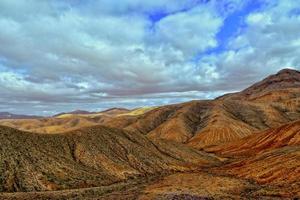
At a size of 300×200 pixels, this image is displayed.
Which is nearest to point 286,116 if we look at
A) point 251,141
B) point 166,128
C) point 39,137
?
point 166,128

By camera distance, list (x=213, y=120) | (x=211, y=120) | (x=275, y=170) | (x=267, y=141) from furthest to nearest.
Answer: (x=211, y=120) < (x=213, y=120) < (x=267, y=141) < (x=275, y=170)

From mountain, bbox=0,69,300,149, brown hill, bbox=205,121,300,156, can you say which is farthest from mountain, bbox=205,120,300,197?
mountain, bbox=0,69,300,149

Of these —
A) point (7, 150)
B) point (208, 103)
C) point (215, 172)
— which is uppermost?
point (208, 103)

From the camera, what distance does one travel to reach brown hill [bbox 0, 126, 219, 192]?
4894 centimetres

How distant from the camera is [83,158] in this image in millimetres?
60844

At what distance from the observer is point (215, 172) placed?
193 feet

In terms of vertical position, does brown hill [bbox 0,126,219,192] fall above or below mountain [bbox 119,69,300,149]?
below

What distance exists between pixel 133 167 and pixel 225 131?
80.3 meters

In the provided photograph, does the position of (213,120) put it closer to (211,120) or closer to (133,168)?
(211,120)

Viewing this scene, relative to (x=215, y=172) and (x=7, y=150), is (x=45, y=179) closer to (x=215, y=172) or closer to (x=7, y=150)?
(x=7, y=150)

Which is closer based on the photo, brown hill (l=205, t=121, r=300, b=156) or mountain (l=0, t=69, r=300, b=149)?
brown hill (l=205, t=121, r=300, b=156)

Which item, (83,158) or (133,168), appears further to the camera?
(133,168)

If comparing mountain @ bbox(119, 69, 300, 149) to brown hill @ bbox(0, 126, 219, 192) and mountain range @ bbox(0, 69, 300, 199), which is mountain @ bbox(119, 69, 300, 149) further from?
brown hill @ bbox(0, 126, 219, 192)

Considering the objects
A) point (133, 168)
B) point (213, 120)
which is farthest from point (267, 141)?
point (213, 120)
